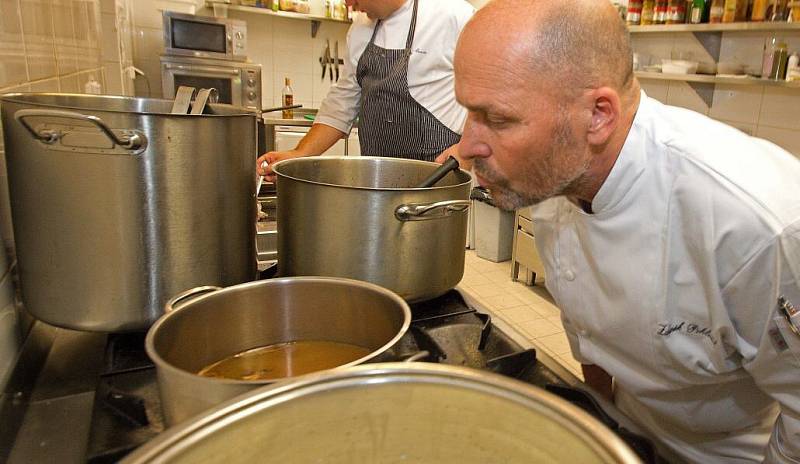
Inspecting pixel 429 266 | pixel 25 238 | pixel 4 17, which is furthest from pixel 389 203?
pixel 4 17

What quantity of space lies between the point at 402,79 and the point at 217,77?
1.91 metres

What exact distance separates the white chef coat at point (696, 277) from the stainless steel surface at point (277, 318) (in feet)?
1.23

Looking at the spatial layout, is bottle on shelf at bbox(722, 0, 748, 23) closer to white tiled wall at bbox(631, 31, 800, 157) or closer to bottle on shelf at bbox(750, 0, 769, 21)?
Answer: bottle on shelf at bbox(750, 0, 769, 21)

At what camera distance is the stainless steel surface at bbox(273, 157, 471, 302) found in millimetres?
750

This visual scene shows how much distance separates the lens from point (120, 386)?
2.11ft

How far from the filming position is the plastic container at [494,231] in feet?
12.6

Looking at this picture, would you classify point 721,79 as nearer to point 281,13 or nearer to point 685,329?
point 685,329

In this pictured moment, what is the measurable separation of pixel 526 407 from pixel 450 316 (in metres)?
0.47

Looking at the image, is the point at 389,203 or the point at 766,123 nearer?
the point at 389,203

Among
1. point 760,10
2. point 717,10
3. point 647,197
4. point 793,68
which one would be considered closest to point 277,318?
point 647,197

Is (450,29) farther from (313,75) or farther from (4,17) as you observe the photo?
(313,75)

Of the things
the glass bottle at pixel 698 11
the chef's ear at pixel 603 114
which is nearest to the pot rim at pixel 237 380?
the chef's ear at pixel 603 114

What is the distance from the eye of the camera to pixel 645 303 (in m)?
0.77

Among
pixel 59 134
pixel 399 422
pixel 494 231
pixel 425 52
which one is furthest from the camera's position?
pixel 494 231
